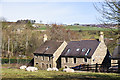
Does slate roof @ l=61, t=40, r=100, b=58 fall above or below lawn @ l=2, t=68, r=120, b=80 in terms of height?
below

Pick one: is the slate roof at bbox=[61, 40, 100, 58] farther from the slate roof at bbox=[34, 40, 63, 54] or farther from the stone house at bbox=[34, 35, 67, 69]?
the slate roof at bbox=[34, 40, 63, 54]

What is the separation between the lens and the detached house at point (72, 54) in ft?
134

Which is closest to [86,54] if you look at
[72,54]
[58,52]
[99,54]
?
[99,54]

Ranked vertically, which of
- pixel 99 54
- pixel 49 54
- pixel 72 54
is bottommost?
pixel 49 54

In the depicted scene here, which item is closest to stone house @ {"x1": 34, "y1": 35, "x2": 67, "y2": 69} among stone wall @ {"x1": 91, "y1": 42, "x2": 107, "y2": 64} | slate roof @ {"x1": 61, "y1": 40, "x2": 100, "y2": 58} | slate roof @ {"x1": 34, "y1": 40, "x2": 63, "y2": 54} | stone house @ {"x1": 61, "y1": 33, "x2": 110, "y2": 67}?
slate roof @ {"x1": 34, "y1": 40, "x2": 63, "y2": 54}

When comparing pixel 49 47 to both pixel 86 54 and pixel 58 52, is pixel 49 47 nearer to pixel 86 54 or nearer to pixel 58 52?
→ pixel 58 52

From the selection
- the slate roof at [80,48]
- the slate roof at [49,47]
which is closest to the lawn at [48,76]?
the slate roof at [80,48]

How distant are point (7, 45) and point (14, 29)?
7271 mm

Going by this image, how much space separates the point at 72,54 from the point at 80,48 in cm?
248

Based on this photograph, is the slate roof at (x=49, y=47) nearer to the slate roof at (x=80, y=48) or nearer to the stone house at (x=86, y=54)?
the slate roof at (x=80, y=48)

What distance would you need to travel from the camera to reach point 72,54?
4284 cm

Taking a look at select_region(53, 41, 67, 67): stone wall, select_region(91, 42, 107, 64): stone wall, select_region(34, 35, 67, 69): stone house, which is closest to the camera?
select_region(91, 42, 107, 64): stone wall

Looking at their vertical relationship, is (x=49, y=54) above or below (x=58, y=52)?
→ below

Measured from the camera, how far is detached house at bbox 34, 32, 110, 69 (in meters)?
41.0
